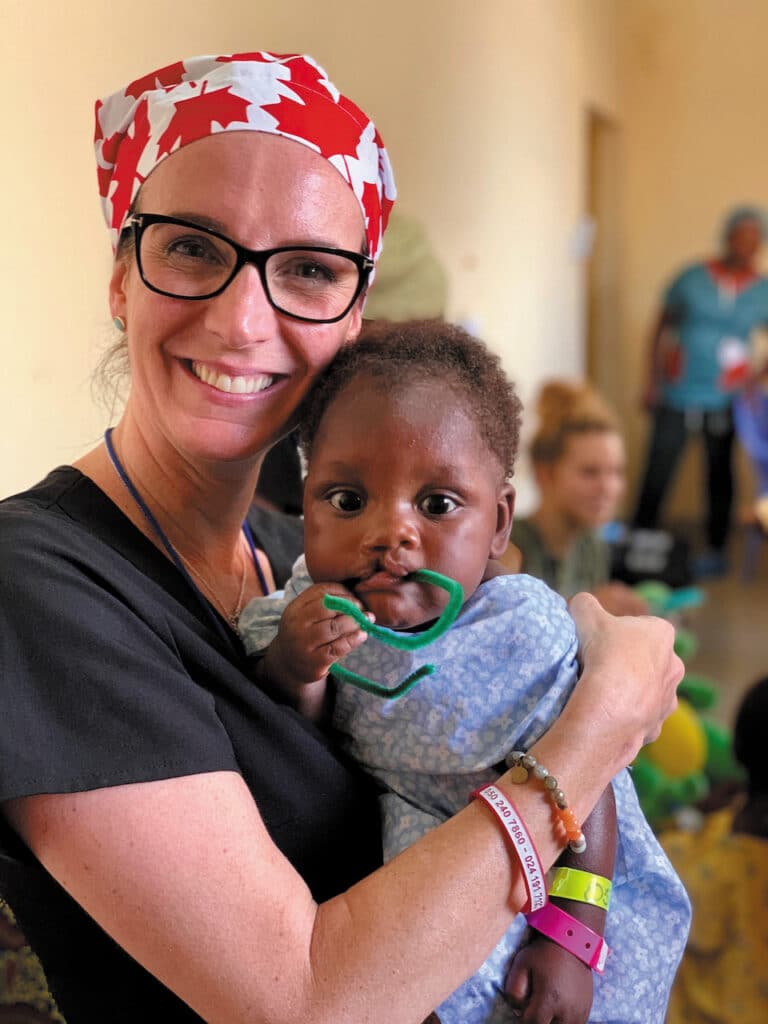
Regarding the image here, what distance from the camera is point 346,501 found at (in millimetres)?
1076

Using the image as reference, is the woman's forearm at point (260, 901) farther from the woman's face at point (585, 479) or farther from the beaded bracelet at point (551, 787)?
the woman's face at point (585, 479)

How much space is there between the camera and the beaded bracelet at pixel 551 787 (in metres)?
0.97

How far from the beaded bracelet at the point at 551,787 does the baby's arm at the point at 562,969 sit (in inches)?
2.6

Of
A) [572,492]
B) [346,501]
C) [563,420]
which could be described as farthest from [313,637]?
[563,420]

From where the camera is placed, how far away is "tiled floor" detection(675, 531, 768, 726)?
4.83 meters

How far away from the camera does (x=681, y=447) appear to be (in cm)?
729

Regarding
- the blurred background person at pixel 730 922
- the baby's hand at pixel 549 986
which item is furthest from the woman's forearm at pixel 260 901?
the blurred background person at pixel 730 922

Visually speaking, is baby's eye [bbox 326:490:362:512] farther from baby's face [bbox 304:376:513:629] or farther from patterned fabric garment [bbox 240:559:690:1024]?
patterned fabric garment [bbox 240:559:690:1024]

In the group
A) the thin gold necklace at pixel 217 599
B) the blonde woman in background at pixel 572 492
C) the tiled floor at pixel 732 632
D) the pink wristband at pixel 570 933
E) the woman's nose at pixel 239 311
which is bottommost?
the tiled floor at pixel 732 632

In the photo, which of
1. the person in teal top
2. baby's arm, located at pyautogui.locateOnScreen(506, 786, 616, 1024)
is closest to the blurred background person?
→ baby's arm, located at pyautogui.locateOnScreen(506, 786, 616, 1024)

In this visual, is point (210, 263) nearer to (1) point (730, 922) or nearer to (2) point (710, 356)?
(1) point (730, 922)

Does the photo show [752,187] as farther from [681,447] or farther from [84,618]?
[84,618]

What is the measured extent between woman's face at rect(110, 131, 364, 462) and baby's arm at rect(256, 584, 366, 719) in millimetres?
202

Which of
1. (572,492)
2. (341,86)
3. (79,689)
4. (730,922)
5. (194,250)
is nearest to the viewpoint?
(79,689)
